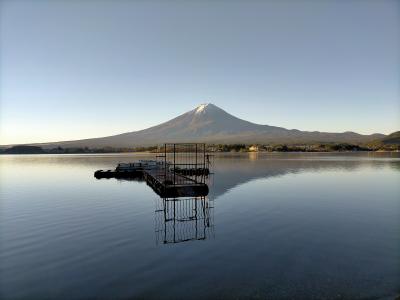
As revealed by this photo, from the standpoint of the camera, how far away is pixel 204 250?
51.9 feet

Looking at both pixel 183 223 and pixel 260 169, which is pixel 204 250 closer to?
pixel 183 223

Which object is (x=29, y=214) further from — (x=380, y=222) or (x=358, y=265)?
(x=380, y=222)

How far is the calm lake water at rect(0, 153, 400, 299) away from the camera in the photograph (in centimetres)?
1155

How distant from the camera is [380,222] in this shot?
21734 millimetres

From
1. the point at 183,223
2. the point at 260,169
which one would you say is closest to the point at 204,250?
the point at 183,223

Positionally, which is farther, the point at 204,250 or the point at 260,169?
the point at 260,169

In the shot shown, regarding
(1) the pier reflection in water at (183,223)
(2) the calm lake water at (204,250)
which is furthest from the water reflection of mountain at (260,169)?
(2) the calm lake water at (204,250)

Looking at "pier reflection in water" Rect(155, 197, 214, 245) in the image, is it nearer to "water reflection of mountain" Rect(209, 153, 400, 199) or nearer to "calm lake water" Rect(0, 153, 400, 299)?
"calm lake water" Rect(0, 153, 400, 299)

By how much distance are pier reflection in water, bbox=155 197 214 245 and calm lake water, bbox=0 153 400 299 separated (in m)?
0.08

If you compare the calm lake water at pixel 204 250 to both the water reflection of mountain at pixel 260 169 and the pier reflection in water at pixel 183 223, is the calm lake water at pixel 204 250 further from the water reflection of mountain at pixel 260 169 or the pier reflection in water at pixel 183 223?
the water reflection of mountain at pixel 260 169

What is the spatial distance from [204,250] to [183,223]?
690 cm

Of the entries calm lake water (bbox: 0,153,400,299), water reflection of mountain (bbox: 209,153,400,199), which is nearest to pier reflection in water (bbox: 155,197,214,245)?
calm lake water (bbox: 0,153,400,299)

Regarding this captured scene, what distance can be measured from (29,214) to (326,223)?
73.6ft

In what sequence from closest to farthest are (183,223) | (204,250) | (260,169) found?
1. (204,250)
2. (183,223)
3. (260,169)
